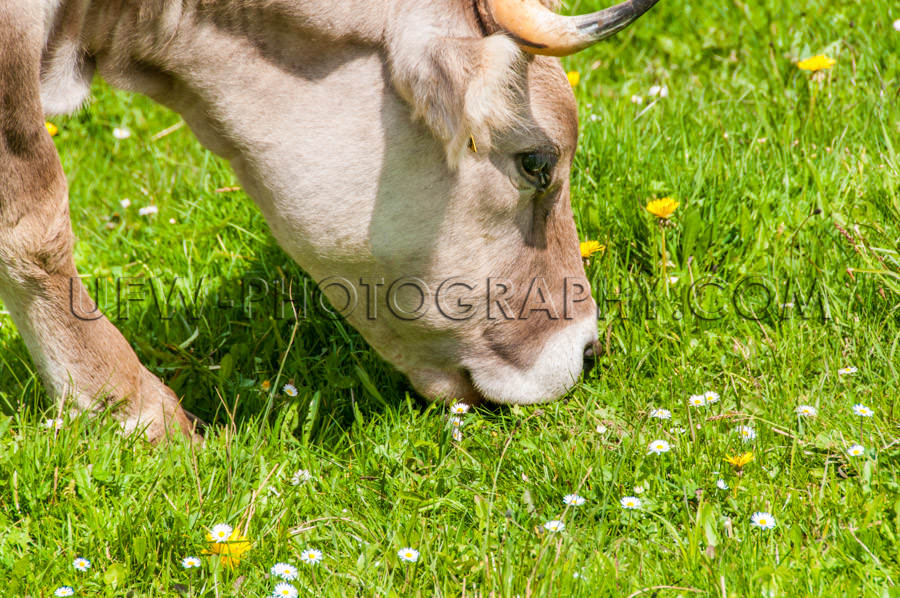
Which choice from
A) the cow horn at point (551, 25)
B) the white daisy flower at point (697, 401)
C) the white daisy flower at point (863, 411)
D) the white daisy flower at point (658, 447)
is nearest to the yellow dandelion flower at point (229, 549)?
the white daisy flower at point (658, 447)

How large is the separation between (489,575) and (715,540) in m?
0.65

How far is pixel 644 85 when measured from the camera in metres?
6.08

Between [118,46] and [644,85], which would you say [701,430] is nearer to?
[118,46]

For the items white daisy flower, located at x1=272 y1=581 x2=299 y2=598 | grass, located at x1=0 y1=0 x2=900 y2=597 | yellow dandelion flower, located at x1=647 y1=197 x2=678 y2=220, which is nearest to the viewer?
white daisy flower, located at x1=272 y1=581 x2=299 y2=598

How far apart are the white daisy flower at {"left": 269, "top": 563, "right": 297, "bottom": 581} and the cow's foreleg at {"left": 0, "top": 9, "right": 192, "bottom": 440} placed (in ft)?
2.87

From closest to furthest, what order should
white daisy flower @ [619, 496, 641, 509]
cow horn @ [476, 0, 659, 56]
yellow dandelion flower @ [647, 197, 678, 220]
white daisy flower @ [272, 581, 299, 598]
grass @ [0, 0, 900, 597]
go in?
1. white daisy flower @ [272, 581, 299, 598]
2. grass @ [0, 0, 900, 597]
3. white daisy flower @ [619, 496, 641, 509]
4. cow horn @ [476, 0, 659, 56]
5. yellow dandelion flower @ [647, 197, 678, 220]

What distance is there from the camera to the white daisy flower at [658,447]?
332 centimetres

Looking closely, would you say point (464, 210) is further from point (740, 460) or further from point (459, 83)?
point (740, 460)

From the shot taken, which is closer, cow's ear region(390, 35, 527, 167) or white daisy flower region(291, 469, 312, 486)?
cow's ear region(390, 35, 527, 167)

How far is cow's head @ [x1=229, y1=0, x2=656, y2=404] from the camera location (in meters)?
3.26

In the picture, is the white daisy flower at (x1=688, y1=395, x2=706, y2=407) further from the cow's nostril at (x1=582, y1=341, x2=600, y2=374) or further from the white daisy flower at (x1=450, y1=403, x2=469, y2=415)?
the white daisy flower at (x1=450, y1=403, x2=469, y2=415)

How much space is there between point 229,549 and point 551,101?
1767 mm

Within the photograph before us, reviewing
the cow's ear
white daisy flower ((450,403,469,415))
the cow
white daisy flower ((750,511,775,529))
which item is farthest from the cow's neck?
white daisy flower ((750,511,775,529))

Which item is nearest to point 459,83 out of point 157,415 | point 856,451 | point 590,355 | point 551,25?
point 551,25
